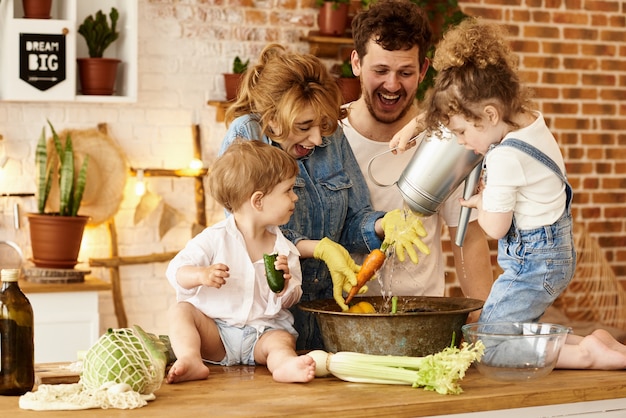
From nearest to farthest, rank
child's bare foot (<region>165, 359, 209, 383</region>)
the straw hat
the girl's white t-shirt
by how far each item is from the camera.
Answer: child's bare foot (<region>165, 359, 209, 383</region>) → the girl's white t-shirt → the straw hat

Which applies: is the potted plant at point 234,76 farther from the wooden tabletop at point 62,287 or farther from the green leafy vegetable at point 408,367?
the green leafy vegetable at point 408,367

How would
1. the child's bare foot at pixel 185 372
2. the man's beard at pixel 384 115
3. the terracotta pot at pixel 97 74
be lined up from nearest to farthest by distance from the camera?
the child's bare foot at pixel 185 372, the man's beard at pixel 384 115, the terracotta pot at pixel 97 74

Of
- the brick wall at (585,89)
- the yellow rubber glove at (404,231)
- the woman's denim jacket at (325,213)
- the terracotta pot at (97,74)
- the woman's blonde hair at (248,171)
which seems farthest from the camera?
the brick wall at (585,89)

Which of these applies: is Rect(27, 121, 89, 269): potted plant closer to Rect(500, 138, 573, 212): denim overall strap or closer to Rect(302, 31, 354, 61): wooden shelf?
Rect(302, 31, 354, 61): wooden shelf

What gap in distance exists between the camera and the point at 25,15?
171 inches

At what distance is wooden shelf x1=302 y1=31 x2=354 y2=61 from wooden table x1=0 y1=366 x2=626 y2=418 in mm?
2935

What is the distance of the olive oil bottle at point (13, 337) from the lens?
1.92 meters

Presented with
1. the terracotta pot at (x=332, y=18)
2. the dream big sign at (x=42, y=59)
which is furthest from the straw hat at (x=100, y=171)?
the terracotta pot at (x=332, y=18)

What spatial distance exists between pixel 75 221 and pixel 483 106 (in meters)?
2.54

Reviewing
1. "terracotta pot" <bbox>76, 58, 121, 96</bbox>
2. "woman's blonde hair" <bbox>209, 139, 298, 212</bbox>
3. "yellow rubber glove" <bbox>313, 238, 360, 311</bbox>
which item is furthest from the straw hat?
"yellow rubber glove" <bbox>313, 238, 360, 311</bbox>

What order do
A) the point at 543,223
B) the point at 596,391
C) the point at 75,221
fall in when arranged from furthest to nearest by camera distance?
the point at 75,221
the point at 543,223
the point at 596,391

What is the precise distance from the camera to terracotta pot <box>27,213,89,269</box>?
167 inches

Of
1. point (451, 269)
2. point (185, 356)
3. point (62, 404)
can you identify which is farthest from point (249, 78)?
point (451, 269)

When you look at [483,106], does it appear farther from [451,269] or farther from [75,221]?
[451,269]
